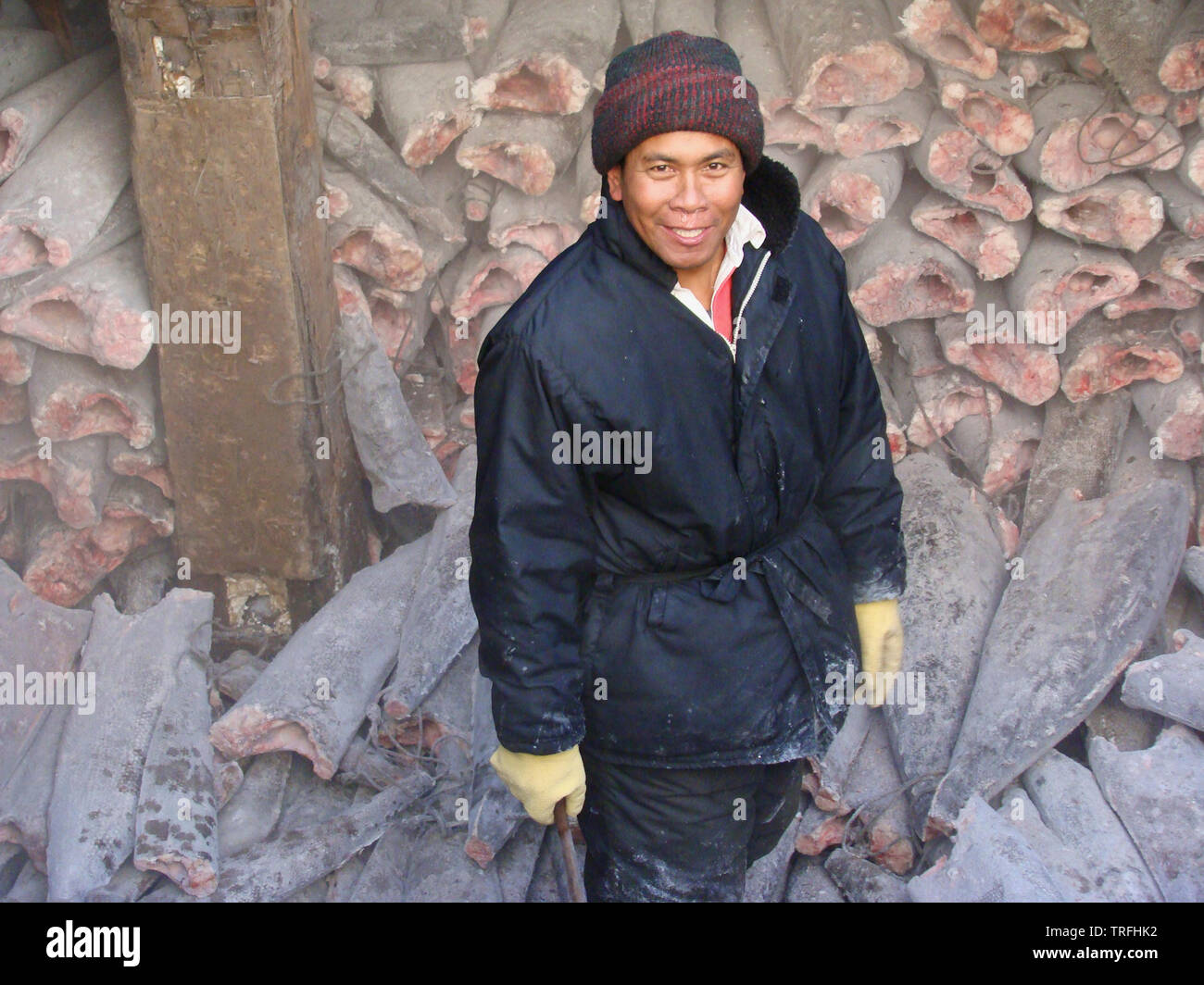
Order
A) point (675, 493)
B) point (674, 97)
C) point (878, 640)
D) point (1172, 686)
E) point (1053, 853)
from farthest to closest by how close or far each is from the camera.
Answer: point (1172, 686)
point (1053, 853)
point (878, 640)
point (675, 493)
point (674, 97)

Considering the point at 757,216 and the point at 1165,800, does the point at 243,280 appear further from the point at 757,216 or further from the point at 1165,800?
the point at 1165,800

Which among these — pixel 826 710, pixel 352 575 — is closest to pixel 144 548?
pixel 352 575

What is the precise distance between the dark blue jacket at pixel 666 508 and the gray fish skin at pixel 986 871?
0.71 m

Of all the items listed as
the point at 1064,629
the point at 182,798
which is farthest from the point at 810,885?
the point at 182,798

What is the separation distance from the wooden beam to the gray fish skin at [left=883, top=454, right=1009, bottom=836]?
2.00 m

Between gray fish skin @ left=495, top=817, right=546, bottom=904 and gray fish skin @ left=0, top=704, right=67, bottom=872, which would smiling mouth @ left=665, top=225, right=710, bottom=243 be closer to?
gray fish skin @ left=495, top=817, right=546, bottom=904

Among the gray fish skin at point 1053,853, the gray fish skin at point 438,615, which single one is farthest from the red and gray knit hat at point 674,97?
the gray fish skin at point 1053,853

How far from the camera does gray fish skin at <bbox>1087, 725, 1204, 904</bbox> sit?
10.5ft

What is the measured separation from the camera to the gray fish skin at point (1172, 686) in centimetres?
353

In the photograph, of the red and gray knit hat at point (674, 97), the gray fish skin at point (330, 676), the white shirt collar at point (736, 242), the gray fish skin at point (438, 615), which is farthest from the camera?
the gray fish skin at point (438, 615)

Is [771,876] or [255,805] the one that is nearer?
[771,876]

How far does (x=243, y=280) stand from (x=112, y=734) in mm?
1445

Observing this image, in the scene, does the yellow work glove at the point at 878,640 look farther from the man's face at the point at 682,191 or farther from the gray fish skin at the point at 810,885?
the man's face at the point at 682,191

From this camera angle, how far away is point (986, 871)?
3.06m
